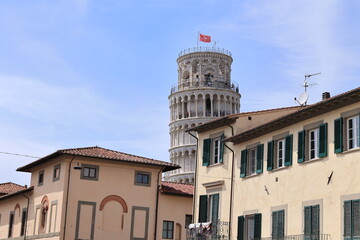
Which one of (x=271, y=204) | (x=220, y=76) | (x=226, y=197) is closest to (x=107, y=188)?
(x=226, y=197)

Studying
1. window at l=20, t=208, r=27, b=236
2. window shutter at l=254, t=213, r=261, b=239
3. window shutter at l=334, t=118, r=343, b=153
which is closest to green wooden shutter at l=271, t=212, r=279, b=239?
window shutter at l=254, t=213, r=261, b=239

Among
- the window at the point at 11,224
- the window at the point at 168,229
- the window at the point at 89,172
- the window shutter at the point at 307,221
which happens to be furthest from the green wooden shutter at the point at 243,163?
the window at the point at 11,224

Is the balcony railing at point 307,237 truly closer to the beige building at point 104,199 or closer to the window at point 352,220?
the window at point 352,220

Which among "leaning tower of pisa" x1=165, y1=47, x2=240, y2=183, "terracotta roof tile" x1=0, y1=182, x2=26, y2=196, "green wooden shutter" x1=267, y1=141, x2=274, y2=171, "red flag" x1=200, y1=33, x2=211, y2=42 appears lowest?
"green wooden shutter" x1=267, y1=141, x2=274, y2=171

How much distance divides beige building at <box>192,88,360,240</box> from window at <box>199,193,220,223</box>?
2 cm

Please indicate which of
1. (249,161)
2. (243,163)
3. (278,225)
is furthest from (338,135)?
(243,163)

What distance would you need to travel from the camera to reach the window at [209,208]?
35.9 metres

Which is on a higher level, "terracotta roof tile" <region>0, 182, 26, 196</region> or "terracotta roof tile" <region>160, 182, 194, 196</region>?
"terracotta roof tile" <region>0, 182, 26, 196</region>

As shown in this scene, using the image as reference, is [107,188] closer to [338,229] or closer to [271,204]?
[271,204]

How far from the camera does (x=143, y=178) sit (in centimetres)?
4741

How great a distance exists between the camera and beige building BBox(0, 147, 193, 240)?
1767 inches

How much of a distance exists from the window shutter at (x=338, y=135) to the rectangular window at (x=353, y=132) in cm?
27

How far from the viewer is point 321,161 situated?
28281 mm

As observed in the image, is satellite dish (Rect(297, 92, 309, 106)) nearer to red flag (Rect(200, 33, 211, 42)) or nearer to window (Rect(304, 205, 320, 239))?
window (Rect(304, 205, 320, 239))
